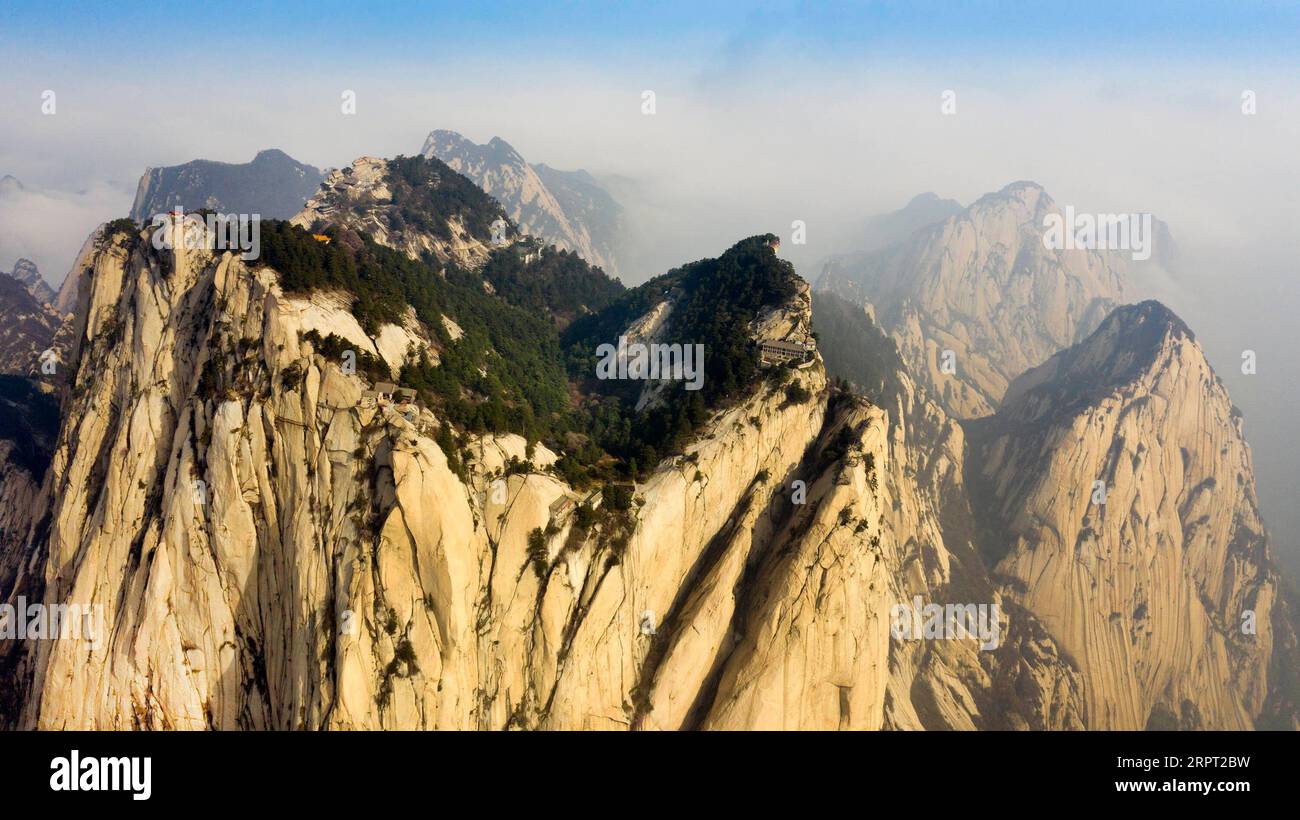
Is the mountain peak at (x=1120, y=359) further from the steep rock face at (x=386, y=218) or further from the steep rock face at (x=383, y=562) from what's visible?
the steep rock face at (x=386, y=218)

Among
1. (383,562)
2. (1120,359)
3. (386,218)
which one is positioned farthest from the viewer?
(1120,359)

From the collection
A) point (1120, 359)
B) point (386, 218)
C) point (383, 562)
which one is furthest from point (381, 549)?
point (1120, 359)

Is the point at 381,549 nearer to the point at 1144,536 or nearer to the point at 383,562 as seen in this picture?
the point at 383,562

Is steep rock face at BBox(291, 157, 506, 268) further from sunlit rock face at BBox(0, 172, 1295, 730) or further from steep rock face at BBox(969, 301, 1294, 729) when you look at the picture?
steep rock face at BBox(969, 301, 1294, 729)

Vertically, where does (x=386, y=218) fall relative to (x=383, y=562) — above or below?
above

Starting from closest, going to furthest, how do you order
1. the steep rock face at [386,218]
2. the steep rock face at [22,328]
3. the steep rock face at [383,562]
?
1. the steep rock face at [383,562]
2. the steep rock face at [386,218]
3. the steep rock face at [22,328]

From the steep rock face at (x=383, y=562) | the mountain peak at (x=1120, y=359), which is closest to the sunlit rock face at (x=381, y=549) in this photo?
the steep rock face at (x=383, y=562)

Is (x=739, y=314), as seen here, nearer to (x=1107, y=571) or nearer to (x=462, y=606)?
(x=462, y=606)

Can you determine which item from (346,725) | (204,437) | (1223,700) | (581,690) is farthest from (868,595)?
(1223,700)
